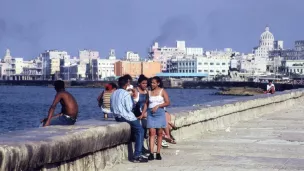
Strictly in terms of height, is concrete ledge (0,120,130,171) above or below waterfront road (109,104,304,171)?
above

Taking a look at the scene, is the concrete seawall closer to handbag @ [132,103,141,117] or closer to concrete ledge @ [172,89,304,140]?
concrete ledge @ [172,89,304,140]

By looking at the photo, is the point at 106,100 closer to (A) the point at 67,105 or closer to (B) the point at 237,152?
(A) the point at 67,105

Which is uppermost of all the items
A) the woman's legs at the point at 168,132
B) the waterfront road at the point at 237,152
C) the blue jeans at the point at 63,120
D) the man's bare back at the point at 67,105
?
the man's bare back at the point at 67,105

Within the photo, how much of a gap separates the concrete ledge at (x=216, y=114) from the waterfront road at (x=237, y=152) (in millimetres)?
218

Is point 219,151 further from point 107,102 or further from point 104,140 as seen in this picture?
point 107,102

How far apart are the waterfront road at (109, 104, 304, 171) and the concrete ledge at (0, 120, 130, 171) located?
34 cm

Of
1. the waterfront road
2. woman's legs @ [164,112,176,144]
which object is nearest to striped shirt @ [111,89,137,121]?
the waterfront road

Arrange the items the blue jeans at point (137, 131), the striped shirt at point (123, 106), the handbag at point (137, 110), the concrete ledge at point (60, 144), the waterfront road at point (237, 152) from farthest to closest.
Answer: the handbag at point (137, 110)
the striped shirt at point (123, 106)
the blue jeans at point (137, 131)
the waterfront road at point (237, 152)
the concrete ledge at point (60, 144)

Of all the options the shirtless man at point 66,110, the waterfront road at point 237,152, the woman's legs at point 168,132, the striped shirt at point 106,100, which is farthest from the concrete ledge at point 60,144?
the striped shirt at point 106,100

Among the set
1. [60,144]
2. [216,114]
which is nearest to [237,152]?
[60,144]

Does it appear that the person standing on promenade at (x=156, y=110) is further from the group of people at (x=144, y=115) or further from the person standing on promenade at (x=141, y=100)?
the person standing on promenade at (x=141, y=100)

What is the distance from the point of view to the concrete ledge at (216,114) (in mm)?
12406

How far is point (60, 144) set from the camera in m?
7.18

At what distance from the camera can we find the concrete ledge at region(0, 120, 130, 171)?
623 cm
